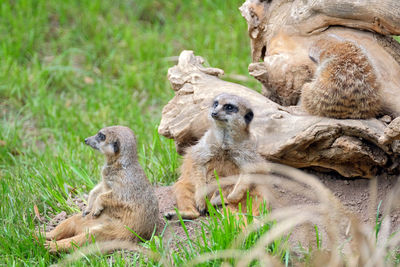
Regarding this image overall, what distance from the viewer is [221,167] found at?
416 cm

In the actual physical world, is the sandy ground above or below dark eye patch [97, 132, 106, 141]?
below

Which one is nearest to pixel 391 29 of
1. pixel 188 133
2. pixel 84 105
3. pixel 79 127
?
pixel 188 133

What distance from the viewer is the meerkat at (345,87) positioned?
12.3ft

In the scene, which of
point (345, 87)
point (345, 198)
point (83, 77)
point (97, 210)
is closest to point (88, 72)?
point (83, 77)

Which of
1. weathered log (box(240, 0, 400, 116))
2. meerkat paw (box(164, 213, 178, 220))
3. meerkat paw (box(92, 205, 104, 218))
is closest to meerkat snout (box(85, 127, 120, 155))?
meerkat paw (box(92, 205, 104, 218))

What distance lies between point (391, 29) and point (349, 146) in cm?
99

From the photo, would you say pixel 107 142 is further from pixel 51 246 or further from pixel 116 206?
pixel 51 246

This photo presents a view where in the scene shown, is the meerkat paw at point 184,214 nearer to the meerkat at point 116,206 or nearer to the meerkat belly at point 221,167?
the meerkat at point 116,206

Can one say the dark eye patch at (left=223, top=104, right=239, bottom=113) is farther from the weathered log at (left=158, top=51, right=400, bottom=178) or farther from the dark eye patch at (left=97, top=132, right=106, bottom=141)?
the dark eye patch at (left=97, top=132, right=106, bottom=141)

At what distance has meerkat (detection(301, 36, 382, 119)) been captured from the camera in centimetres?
376

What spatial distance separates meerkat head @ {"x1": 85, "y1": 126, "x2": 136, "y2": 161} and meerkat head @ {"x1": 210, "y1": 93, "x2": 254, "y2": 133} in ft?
2.02

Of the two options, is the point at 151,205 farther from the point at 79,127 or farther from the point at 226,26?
the point at 226,26

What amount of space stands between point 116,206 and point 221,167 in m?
0.88

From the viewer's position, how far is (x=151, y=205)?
3.65 metres
